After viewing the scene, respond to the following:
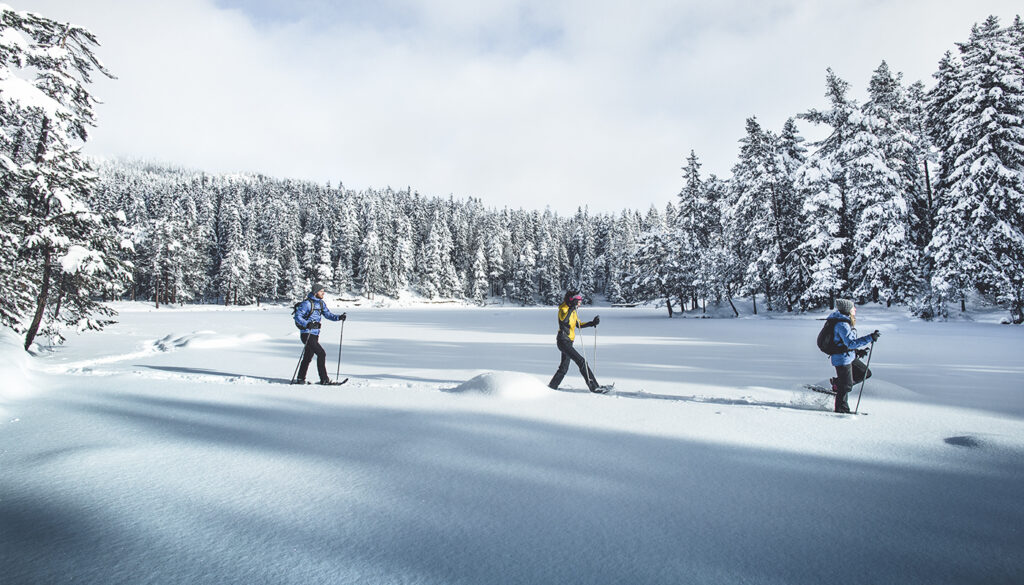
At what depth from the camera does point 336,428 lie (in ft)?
18.9

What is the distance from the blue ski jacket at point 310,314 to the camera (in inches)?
348

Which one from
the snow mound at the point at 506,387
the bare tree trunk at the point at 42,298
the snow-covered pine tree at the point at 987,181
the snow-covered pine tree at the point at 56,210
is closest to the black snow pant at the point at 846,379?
the snow mound at the point at 506,387

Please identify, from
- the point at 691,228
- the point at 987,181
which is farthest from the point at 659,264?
the point at 987,181

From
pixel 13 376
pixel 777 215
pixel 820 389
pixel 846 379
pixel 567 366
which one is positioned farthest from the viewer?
pixel 777 215

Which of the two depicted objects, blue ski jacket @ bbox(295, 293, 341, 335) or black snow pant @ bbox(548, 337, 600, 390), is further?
blue ski jacket @ bbox(295, 293, 341, 335)

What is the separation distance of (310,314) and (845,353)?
28.3 feet

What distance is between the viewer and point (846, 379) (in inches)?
246

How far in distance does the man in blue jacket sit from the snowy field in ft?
1.28

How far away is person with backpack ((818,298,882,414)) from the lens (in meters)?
6.15

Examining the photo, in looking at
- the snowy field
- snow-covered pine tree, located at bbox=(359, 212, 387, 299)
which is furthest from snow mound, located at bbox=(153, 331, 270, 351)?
snow-covered pine tree, located at bbox=(359, 212, 387, 299)

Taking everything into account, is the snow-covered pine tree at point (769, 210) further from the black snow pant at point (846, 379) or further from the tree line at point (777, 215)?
the black snow pant at point (846, 379)

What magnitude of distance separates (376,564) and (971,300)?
39287mm

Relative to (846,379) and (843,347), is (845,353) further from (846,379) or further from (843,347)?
(846,379)

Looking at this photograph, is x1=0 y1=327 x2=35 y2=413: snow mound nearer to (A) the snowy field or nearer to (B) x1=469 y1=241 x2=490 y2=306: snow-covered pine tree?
(A) the snowy field
